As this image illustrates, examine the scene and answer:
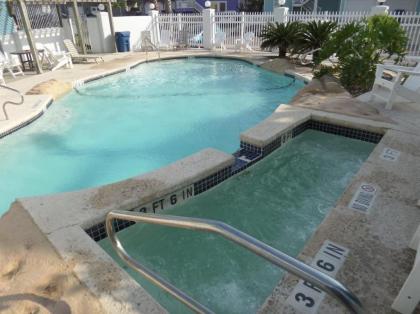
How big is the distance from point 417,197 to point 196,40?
44.7ft

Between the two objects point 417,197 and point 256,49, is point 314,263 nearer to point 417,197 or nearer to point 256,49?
point 417,197

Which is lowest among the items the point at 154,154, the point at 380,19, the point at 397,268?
the point at 154,154

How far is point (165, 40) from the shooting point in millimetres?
14930

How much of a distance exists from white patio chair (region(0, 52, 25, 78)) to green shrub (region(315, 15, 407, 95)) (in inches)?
379

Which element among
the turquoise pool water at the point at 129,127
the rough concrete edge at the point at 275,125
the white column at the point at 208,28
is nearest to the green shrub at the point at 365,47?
the turquoise pool water at the point at 129,127

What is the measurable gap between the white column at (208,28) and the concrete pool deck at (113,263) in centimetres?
1170

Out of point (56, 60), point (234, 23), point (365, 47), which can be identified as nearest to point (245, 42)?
point (234, 23)

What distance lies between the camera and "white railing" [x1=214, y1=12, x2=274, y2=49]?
13.4 metres

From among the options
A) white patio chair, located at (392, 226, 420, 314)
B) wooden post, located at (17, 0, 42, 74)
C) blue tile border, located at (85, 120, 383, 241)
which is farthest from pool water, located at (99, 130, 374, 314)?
wooden post, located at (17, 0, 42, 74)

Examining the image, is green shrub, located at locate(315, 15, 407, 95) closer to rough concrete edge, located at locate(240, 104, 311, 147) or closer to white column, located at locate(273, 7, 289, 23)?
rough concrete edge, located at locate(240, 104, 311, 147)

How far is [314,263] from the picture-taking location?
2.24 metres

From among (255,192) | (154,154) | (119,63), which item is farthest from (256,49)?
(255,192)

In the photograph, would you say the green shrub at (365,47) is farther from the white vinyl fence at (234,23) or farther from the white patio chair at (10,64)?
the white patio chair at (10,64)

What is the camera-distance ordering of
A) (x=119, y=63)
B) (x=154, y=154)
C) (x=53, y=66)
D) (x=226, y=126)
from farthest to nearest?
(x=119, y=63), (x=53, y=66), (x=226, y=126), (x=154, y=154)
